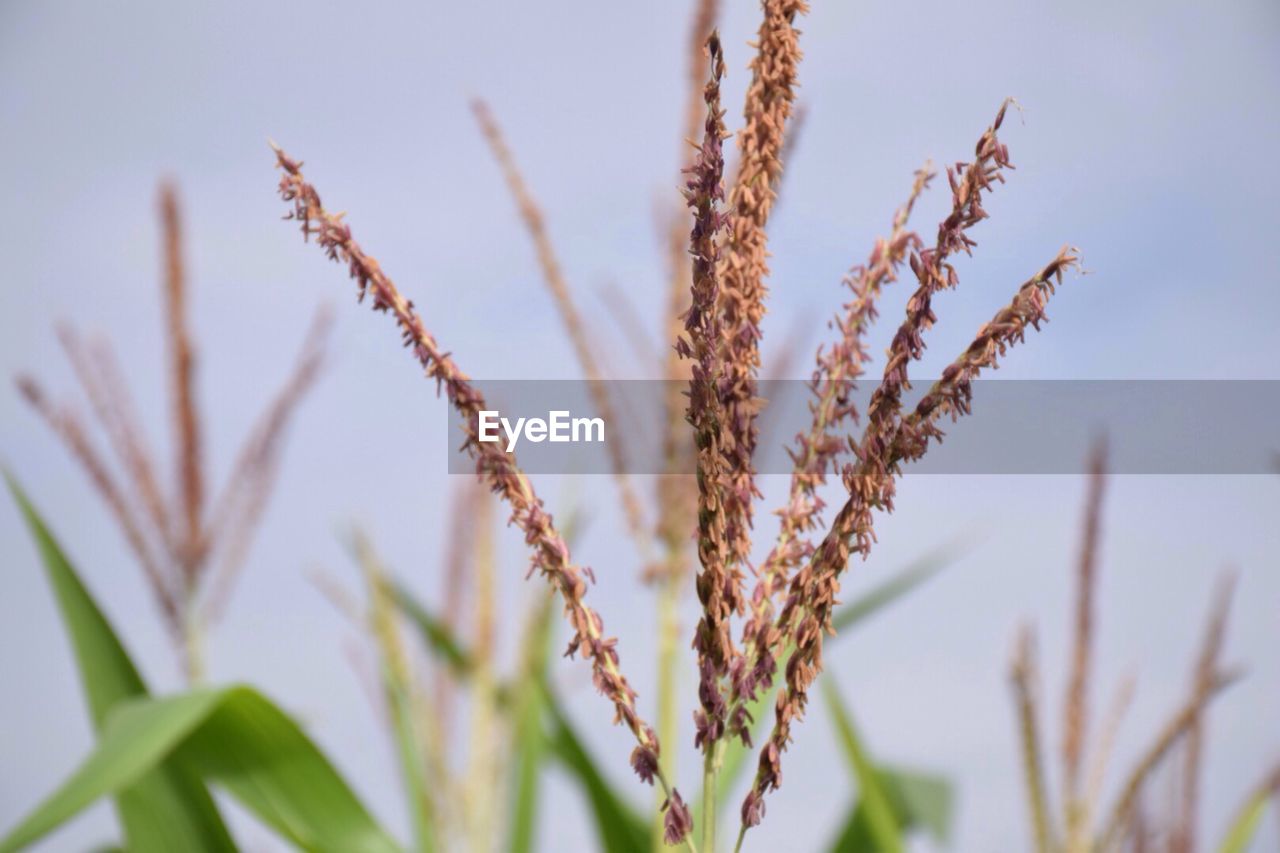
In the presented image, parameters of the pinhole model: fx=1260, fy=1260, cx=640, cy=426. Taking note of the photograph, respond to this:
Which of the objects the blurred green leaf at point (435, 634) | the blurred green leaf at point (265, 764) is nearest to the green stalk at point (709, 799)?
the blurred green leaf at point (265, 764)

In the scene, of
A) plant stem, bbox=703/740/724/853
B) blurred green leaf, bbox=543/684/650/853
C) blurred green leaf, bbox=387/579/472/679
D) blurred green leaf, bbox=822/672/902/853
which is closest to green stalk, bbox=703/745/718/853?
plant stem, bbox=703/740/724/853

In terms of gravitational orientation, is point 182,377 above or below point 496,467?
above

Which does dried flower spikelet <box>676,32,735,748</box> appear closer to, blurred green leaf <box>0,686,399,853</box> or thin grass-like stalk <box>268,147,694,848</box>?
thin grass-like stalk <box>268,147,694,848</box>

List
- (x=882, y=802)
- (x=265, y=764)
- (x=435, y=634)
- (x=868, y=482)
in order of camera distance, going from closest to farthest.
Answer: (x=868, y=482)
(x=265, y=764)
(x=882, y=802)
(x=435, y=634)

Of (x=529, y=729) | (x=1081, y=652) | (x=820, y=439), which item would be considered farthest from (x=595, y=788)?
(x=820, y=439)

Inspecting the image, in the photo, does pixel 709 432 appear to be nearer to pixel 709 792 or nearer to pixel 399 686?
pixel 709 792

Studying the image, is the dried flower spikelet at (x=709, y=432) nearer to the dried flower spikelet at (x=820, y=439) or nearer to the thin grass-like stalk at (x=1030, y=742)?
the dried flower spikelet at (x=820, y=439)
